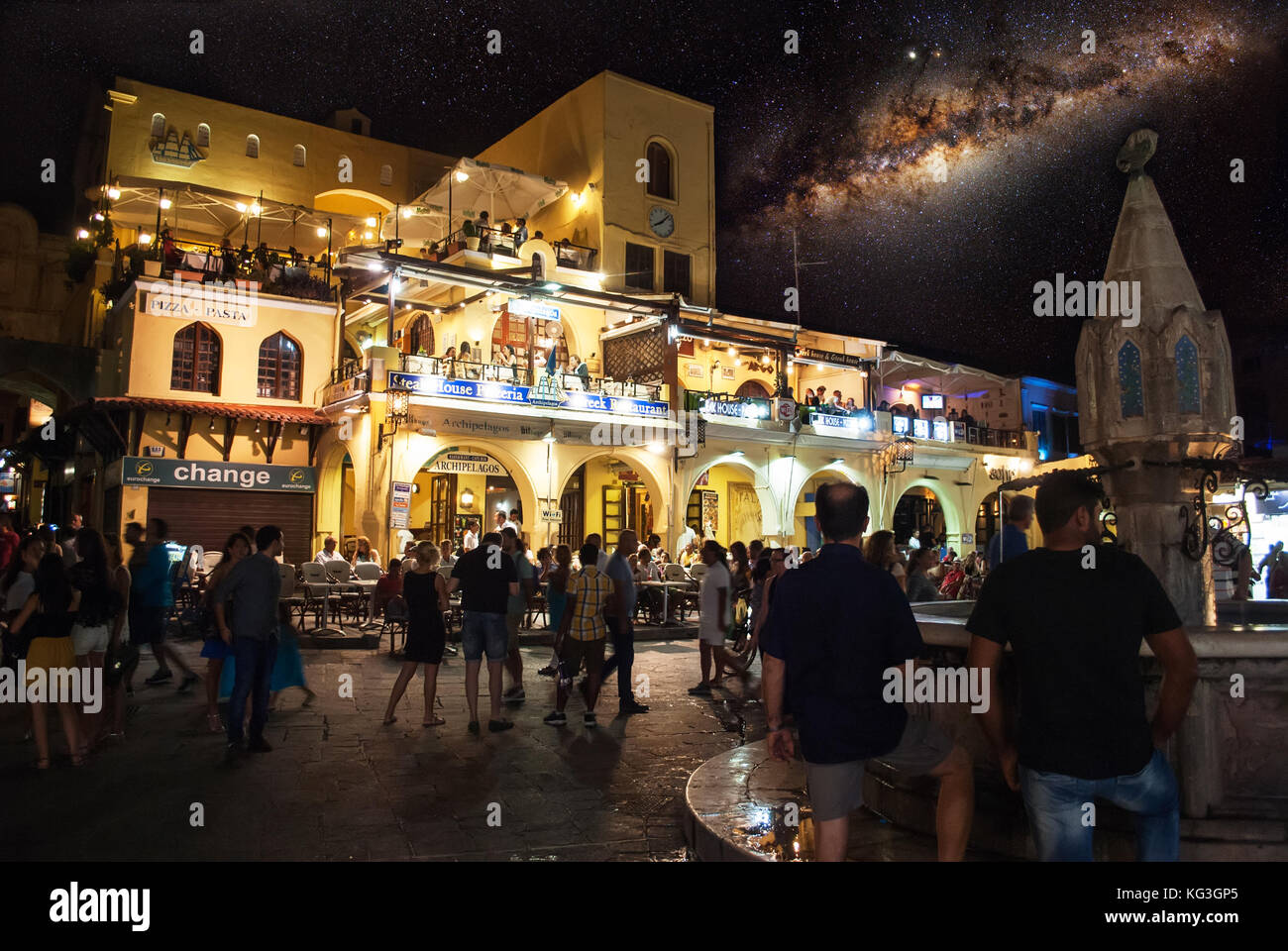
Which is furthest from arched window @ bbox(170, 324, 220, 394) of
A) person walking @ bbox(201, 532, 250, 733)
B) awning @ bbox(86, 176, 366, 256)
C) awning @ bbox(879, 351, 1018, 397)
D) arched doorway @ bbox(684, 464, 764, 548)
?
awning @ bbox(879, 351, 1018, 397)

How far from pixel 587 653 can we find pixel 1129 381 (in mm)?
5202

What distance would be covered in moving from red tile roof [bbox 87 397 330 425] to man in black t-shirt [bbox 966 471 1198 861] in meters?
21.1

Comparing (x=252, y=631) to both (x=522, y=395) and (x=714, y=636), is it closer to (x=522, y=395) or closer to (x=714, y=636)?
(x=714, y=636)

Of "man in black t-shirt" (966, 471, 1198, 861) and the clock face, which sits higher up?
the clock face

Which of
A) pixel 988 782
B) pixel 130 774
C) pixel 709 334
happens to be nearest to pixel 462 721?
pixel 130 774

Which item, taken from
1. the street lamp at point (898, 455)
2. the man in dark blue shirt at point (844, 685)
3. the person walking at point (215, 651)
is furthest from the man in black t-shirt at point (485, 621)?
the street lamp at point (898, 455)

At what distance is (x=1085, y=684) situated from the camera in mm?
2857

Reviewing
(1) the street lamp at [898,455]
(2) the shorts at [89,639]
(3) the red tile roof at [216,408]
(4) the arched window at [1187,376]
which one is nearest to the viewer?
(4) the arched window at [1187,376]

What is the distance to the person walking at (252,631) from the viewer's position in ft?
22.9

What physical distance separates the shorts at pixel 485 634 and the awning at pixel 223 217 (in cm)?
1936

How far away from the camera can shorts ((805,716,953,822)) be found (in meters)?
3.21

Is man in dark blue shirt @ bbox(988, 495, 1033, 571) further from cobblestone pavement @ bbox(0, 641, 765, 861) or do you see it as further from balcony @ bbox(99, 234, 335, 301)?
balcony @ bbox(99, 234, 335, 301)
